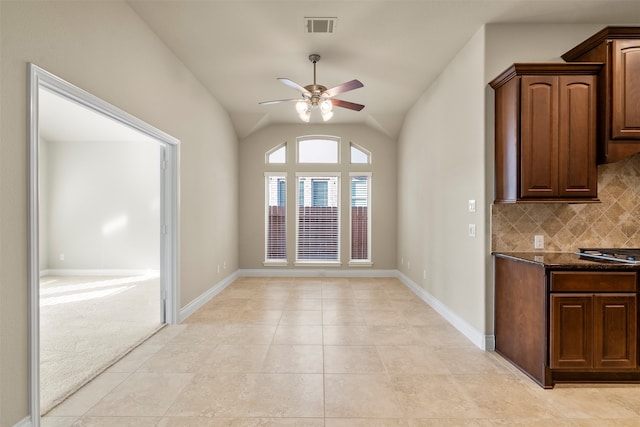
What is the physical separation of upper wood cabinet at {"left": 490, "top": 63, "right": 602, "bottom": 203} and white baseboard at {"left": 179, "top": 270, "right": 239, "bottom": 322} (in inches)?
154

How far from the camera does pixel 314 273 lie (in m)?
7.05

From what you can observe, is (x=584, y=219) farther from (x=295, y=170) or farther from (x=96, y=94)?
(x=295, y=170)

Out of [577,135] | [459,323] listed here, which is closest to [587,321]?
[459,323]

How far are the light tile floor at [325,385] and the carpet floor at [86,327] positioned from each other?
18 cm

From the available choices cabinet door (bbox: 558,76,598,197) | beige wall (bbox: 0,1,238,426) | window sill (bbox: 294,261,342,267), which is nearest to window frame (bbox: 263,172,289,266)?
window sill (bbox: 294,261,342,267)

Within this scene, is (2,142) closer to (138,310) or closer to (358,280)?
(138,310)

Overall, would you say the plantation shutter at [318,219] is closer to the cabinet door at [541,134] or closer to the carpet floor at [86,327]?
the carpet floor at [86,327]

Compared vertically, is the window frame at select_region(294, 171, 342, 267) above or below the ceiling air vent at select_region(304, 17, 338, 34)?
below

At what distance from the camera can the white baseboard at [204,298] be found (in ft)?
13.7

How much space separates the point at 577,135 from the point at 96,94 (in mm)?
3970

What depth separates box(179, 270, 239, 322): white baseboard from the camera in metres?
4.17

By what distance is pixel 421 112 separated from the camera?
5.29 meters

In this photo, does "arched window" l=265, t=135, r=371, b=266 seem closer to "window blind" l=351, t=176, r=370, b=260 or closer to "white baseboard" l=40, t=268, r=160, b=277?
"window blind" l=351, t=176, r=370, b=260

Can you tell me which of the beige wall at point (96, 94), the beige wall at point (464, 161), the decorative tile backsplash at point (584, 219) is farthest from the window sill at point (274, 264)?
the decorative tile backsplash at point (584, 219)
